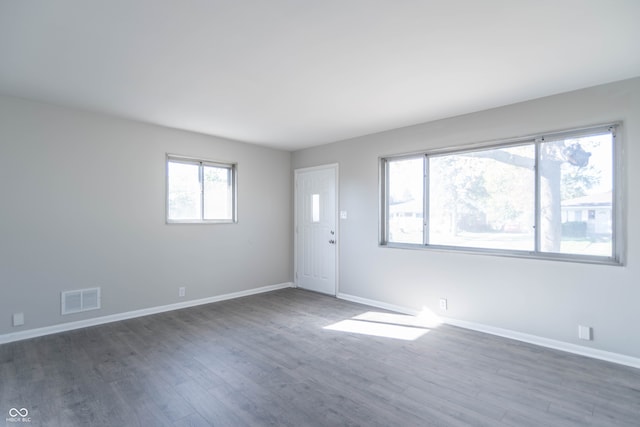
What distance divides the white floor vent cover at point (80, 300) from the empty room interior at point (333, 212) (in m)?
0.02

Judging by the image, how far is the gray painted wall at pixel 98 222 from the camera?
3.47 metres

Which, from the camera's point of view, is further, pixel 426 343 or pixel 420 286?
pixel 420 286

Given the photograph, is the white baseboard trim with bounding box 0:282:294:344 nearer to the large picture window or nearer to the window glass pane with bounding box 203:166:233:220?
the window glass pane with bounding box 203:166:233:220

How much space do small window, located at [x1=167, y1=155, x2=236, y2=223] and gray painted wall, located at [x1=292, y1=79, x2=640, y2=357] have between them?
75.9 inches

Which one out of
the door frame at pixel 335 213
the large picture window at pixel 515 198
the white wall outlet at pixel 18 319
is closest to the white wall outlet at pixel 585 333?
the large picture window at pixel 515 198

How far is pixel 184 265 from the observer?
187 inches

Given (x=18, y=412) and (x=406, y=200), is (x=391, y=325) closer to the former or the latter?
(x=406, y=200)

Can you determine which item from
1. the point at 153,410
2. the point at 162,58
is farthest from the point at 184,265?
the point at 162,58

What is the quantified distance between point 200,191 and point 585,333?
201 inches

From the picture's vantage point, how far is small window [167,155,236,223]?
474 centimetres

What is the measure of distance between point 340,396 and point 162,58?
303cm

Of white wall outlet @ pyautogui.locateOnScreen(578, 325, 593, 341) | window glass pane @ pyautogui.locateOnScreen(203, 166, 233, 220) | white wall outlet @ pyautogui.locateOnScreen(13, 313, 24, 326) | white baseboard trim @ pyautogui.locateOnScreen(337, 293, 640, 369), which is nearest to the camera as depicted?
white baseboard trim @ pyautogui.locateOnScreen(337, 293, 640, 369)

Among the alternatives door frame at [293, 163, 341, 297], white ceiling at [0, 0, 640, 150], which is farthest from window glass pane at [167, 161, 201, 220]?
door frame at [293, 163, 341, 297]

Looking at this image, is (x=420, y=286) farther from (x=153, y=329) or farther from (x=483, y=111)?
(x=153, y=329)
